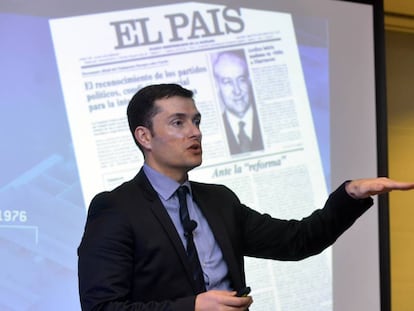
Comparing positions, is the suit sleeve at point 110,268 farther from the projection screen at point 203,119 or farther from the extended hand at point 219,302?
the projection screen at point 203,119

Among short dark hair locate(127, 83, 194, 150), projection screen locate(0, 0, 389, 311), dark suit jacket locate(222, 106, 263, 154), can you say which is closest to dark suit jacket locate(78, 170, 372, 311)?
short dark hair locate(127, 83, 194, 150)

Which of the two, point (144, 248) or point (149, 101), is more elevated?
point (149, 101)

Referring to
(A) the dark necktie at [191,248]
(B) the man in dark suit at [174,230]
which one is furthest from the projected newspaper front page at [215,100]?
(A) the dark necktie at [191,248]

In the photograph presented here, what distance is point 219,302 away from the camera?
1.09 m

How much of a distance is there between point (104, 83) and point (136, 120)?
1.13m

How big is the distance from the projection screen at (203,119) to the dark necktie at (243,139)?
1.7 inches

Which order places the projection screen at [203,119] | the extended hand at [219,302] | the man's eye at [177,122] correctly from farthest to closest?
Answer: the projection screen at [203,119], the man's eye at [177,122], the extended hand at [219,302]

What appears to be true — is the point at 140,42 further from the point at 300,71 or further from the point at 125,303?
the point at 125,303

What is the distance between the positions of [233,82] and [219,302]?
1704 millimetres

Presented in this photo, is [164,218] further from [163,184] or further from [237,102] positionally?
[237,102]

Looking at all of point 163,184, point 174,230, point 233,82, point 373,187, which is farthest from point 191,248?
point 233,82

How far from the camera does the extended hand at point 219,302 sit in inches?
42.9

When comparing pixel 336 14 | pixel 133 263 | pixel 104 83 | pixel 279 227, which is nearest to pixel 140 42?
pixel 104 83

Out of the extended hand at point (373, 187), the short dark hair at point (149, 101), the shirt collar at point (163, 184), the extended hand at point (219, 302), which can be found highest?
the short dark hair at point (149, 101)
